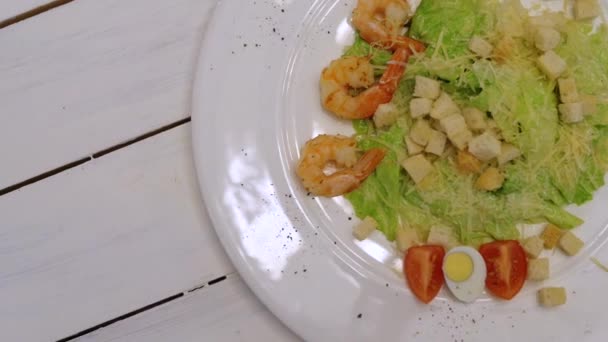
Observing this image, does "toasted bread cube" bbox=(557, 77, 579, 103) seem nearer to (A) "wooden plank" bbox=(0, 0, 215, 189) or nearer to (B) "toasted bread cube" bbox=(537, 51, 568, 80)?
(B) "toasted bread cube" bbox=(537, 51, 568, 80)

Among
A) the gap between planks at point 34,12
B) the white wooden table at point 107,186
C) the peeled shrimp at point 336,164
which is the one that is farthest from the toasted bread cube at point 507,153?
the gap between planks at point 34,12

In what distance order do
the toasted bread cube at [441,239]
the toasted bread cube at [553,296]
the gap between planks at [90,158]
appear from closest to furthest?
the toasted bread cube at [553,296] → the toasted bread cube at [441,239] → the gap between planks at [90,158]

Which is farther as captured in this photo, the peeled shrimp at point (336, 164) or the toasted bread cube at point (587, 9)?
the toasted bread cube at point (587, 9)

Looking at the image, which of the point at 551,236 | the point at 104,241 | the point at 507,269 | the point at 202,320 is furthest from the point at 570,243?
the point at 104,241

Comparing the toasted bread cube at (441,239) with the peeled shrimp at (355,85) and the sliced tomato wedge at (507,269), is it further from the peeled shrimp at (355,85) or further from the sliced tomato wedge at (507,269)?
the peeled shrimp at (355,85)

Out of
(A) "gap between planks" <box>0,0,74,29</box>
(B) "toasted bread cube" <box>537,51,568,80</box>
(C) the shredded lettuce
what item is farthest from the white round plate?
(A) "gap between planks" <box>0,0,74,29</box>

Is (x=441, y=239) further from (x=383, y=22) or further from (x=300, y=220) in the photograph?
(x=383, y=22)

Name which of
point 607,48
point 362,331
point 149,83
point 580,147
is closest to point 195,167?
point 149,83

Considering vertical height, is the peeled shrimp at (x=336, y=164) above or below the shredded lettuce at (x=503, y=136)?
above
